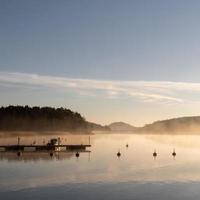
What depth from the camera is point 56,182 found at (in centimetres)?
5494

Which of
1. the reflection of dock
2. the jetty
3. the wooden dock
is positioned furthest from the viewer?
the jetty

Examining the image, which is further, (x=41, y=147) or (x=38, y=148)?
(x=41, y=147)

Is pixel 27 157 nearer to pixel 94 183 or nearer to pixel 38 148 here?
pixel 38 148

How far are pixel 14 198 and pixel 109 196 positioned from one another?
32.7 ft

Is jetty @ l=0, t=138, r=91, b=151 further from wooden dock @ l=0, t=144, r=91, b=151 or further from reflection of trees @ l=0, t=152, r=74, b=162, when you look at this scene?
reflection of trees @ l=0, t=152, r=74, b=162

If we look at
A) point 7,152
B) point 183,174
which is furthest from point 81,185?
point 7,152

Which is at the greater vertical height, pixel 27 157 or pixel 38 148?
pixel 38 148

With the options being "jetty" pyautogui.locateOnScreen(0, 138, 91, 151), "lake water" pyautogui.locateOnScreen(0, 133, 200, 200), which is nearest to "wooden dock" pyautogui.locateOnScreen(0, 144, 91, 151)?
"jetty" pyautogui.locateOnScreen(0, 138, 91, 151)

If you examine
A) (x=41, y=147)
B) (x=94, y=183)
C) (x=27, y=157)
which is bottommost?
(x=94, y=183)

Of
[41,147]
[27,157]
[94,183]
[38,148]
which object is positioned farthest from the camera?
[41,147]

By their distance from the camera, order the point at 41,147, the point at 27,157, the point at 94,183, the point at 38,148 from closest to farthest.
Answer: the point at 94,183 < the point at 27,157 < the point at 38,148 < the point at 41,147

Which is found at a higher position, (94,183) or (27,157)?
(27,157)

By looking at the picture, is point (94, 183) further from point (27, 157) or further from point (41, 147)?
point (41, 147)

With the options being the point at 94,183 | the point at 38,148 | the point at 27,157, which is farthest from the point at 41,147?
the point at 94,183
